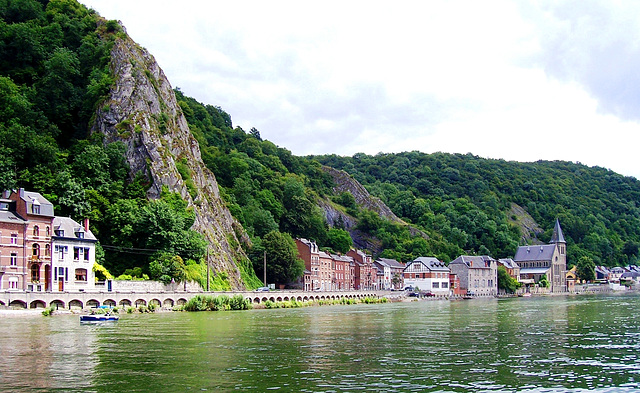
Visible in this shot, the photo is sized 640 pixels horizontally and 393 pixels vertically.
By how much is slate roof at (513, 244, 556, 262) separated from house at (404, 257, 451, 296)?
162 ft

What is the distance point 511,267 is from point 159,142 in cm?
11651

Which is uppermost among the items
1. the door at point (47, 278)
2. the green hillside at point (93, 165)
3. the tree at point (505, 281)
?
the green hillside at point (93, 165)

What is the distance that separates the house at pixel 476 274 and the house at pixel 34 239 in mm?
104936

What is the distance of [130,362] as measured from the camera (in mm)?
28266

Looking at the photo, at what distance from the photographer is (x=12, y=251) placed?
218 ft

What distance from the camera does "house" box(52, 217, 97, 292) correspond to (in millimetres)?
69688

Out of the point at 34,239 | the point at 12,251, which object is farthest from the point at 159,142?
the point at 12,251

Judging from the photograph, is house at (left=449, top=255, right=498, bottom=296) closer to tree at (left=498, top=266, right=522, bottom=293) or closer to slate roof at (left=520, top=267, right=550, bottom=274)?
tree at (left=498, top=266, right=522, bottom=293)

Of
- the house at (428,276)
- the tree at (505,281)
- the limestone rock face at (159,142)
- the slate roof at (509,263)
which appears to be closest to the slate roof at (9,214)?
the limestone rock face at (159,142)

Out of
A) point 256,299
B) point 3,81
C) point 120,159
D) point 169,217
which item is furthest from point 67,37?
point 256,299

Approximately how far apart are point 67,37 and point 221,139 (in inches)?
2569

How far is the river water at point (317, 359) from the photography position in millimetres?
22812

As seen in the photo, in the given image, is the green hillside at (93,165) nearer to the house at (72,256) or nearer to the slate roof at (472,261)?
the house at (72,256)

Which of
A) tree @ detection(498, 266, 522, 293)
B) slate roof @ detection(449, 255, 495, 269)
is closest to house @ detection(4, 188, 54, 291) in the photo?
slate roof @ detection(449, 255, 495, 269)
